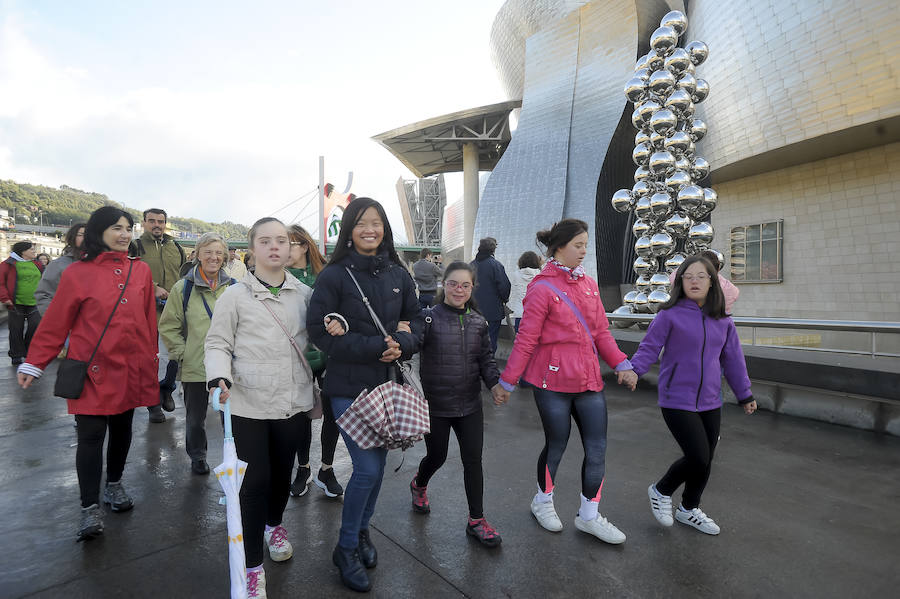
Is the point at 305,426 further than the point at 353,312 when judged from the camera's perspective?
Yes

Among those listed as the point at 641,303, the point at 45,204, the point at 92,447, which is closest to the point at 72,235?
the point at 92,447

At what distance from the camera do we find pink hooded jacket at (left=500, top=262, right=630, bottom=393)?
2781 mm

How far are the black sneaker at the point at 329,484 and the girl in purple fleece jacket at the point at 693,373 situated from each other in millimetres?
2002

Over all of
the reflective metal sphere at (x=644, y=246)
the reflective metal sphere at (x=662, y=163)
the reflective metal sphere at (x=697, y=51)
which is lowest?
the reflective metal sphere at (x=644, y=246)

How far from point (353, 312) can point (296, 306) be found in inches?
14.2

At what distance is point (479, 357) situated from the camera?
2908 millimetres

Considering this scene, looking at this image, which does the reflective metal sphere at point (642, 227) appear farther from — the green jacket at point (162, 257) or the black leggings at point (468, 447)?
the green jacket at point (162, 257)

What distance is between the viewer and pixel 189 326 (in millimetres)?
3689

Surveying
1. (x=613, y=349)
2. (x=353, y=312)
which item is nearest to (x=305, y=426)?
(x=353, y=312)

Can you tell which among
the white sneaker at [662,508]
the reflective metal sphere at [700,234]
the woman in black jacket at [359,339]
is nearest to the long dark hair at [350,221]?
the woman in black jacket at [359,339]

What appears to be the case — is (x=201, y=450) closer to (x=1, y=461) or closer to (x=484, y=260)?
(x=1, y=461)

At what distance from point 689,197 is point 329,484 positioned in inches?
281

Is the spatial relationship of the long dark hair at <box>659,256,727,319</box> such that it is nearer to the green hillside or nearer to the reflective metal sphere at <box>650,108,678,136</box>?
the reflective metal sphere at <box>650,108,678,136</box>

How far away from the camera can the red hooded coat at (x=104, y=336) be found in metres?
2.79
